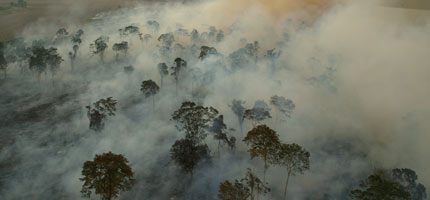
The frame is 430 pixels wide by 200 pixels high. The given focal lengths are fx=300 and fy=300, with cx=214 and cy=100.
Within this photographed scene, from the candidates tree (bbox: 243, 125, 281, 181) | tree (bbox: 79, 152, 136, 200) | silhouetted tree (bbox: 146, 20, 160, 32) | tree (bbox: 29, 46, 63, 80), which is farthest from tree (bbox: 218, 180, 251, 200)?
silhouetted tree (bbox: 146, 20, 160, 32)

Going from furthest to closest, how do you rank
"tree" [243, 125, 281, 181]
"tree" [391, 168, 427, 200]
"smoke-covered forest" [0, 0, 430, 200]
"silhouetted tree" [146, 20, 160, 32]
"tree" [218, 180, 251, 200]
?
1. "silhouetted tree" [146, 20, 160, 32]
2. "smoke-covered forest" [0, 0, 430, 200]
3. "tree" [391, 168, 427, 200]
4. "tree" [243, 125, 281, 181]
5. "tree" [218, 180, 251, 200]

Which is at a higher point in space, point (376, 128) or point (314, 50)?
point (314, 50)

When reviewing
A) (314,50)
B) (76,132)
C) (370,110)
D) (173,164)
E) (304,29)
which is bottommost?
(173,164)

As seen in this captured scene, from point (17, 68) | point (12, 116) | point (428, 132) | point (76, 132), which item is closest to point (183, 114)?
point (76, 132)

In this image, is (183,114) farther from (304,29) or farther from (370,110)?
(304,29)

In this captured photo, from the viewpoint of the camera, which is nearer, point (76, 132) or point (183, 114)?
point (183, 114)

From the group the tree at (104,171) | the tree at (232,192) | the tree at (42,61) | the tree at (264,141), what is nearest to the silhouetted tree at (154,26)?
the tree at (42,61)

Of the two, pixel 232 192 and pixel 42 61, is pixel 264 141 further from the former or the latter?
pixel 42 61

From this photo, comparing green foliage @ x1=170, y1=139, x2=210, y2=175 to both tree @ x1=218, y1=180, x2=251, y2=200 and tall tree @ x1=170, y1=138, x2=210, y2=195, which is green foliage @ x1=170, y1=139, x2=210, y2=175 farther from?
tree @ x1=218, y1=180, x2=251, y2=200

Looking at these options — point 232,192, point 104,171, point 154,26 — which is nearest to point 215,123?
point 232,192
